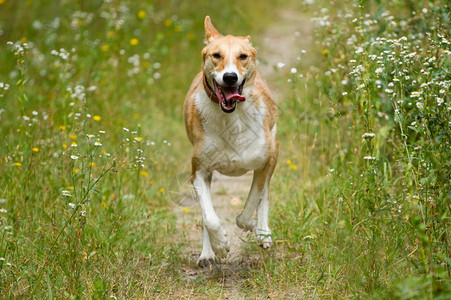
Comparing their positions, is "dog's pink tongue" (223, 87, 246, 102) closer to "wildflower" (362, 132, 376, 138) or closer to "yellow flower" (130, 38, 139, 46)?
"wildflower" (362, 132, 376, 138)

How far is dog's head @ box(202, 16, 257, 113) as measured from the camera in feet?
14.7

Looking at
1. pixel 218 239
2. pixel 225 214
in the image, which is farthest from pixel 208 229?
pixel 225 214

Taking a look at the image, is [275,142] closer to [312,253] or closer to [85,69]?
[312,253]

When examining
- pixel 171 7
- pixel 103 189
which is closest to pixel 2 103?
pixel 103 189

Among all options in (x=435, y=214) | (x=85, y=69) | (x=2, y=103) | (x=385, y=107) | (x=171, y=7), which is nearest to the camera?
(x=435, y=214)

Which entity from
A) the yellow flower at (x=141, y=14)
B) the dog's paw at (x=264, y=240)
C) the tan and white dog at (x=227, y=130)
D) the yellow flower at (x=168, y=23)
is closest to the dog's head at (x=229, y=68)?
the tan and white dog at (x=227, y=130)

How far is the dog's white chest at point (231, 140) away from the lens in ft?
15.6

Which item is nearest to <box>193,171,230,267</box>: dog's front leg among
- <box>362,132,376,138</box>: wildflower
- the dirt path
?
the dirt path

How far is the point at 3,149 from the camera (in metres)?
5.44

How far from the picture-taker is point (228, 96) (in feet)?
15.0

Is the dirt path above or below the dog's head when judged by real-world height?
below

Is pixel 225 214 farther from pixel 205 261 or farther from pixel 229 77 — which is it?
pixel 229 77

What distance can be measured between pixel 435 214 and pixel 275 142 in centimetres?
158

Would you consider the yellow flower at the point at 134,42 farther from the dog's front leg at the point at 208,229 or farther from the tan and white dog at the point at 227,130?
the dog's front leg at the point at 208,229
